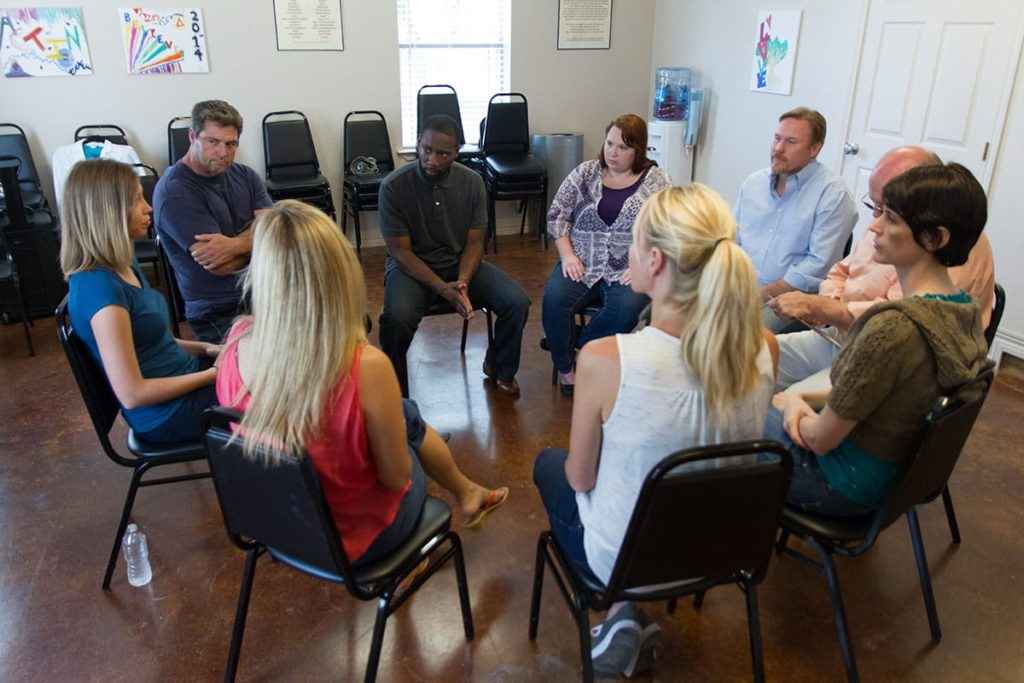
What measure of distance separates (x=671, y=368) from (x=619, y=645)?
83cm

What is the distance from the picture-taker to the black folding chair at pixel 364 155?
16.6 ft

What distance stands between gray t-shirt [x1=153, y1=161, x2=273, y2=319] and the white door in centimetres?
322

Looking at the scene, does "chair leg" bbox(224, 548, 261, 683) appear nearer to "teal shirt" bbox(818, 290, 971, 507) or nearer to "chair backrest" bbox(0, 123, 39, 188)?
"teal shirt" bbox(818, 290, 971, 507)

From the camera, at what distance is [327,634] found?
1.93m

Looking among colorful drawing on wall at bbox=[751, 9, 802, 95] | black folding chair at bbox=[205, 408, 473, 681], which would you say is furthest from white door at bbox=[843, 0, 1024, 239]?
black folding chair at bbox=[205, 408, 473, 681]

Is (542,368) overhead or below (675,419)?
below

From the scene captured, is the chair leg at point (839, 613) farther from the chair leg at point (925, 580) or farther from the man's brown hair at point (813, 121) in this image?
the man's brown hair at point (813, 121)

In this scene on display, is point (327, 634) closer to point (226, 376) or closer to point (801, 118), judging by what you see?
point (226, 376)

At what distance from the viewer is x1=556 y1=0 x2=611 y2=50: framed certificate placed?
5391 millimetres

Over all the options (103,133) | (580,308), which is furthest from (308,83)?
(580,308)

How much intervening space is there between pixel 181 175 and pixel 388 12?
2.90m

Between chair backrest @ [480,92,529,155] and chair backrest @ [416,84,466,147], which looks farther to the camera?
chair backrest @ [480,92,529,155]

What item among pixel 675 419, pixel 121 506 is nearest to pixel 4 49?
pixel 121 506

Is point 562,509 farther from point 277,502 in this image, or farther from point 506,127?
point 506,127
